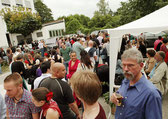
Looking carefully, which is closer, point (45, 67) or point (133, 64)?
point (133, 64)

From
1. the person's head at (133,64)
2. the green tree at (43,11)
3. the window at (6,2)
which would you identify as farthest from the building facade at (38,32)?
the person's head at (133,64)

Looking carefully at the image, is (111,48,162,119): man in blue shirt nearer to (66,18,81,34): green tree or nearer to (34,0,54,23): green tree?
(66,18,81,34): green tree

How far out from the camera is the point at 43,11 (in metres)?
48.3

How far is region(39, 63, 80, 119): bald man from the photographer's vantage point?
202cm

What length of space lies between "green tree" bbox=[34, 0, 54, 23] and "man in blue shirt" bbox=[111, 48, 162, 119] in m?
51.9

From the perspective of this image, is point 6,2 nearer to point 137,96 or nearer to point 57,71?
point 57,71

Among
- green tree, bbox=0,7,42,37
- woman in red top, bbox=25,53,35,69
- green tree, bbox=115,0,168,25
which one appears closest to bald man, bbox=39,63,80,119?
woman in red top, bbox=25,53,35,69

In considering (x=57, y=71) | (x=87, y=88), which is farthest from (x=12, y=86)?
(x=87, y=88)

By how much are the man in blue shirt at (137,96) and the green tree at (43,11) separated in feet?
170

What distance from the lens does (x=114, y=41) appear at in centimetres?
307

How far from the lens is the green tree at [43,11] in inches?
1857

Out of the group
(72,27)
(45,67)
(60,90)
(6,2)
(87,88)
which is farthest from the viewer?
(72,27)

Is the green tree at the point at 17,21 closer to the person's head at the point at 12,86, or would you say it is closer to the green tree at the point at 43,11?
the person's head at the point at 12,86

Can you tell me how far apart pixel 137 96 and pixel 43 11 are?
54.4 metres
